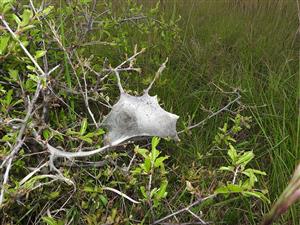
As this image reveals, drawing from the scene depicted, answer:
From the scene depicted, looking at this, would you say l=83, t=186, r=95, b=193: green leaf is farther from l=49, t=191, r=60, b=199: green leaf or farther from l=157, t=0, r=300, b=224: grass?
l=157, t=0, r=300, b=224: grass

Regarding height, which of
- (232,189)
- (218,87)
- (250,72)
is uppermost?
(232,189)

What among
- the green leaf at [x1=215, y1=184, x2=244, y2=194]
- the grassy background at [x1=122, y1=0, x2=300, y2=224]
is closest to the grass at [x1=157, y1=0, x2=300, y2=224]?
the grassy background at [x1=122, y1=0, x2=300, y2=224]

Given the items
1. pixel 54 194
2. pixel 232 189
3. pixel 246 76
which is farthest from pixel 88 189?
pixel 246 76

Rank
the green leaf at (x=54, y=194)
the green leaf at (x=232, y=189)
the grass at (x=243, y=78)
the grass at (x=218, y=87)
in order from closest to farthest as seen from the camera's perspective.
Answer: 1. the green leaf at (x=232, y=189)
2. the green leaf at (x=54, y=194)
3. the grass at (x=218, y=87)
4. the grass at (x=243, y=78)

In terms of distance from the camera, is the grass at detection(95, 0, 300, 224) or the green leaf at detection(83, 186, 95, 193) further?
the grass at detection(95, 0, 300, 224)

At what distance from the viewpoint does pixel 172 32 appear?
2.44m

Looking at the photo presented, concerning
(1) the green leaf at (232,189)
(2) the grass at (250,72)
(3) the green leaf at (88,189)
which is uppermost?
(1) the green leaf at (232,189)

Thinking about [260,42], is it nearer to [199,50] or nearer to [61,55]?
[199,50]

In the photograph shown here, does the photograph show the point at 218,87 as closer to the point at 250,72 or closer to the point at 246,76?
the point at 246,76

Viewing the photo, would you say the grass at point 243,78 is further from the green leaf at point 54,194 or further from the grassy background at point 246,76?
the green leaf at point 54,194

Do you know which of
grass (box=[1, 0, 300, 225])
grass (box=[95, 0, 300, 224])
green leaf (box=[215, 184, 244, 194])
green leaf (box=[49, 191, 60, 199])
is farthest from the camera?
grass (box=[95, 0, 300, 224])

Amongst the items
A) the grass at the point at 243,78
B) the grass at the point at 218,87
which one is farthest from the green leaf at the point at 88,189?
the grass at the point at 243,78

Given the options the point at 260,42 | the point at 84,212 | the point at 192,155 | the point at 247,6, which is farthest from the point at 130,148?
the point at 247,6

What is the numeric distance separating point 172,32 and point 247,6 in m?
1.02
